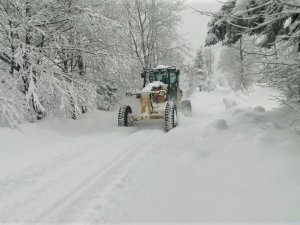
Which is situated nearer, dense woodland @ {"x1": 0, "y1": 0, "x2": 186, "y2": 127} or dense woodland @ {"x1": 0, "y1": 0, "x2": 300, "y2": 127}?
dense woodland @ {"x1": 0, "y1": 0, "x2": 300, "y2": 127}

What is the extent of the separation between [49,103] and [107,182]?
6760mm

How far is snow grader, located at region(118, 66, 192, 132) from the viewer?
1216 cm

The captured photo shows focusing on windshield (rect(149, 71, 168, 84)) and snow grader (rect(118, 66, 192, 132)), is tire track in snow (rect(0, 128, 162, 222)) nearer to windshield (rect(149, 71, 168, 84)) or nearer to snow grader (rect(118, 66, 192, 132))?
snow grader (rect(118, 66, 192, 132))

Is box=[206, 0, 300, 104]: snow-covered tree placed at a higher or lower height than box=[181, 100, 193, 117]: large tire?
higher

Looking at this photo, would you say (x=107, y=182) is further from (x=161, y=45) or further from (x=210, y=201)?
(x=161, y=45)

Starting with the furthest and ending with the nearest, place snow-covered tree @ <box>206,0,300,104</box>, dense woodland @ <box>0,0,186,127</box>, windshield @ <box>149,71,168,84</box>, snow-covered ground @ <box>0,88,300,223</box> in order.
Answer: windshield @ <box>149,71,168,84</box>, dense woodland @ <box>0,0,186,127</box>, snow-covered tree @ <box>206,0,300,104</box>, snow-covered ground @ <box>0,88,300,223</box>

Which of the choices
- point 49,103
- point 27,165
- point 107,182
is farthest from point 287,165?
point 49,103

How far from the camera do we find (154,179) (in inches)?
236

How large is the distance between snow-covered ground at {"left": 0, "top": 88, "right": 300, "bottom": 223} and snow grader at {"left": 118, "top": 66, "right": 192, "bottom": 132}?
8.84ft

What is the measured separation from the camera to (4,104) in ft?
29.8

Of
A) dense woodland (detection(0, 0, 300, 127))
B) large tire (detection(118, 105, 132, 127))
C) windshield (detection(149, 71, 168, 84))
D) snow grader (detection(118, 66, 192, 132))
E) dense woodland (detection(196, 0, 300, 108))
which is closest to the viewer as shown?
dense woodland (detection(196, 0, 300, 108))

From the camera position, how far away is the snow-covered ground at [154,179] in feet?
14.2

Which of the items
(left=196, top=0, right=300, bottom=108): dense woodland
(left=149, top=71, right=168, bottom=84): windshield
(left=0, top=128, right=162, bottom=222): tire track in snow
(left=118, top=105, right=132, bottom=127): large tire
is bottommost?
(left=0, top=128, right=162, bottom=222): tire track in snow

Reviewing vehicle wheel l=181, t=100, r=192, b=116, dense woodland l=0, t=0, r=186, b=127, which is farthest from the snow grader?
dense woodland l=0, t=0, r=186, b=127
